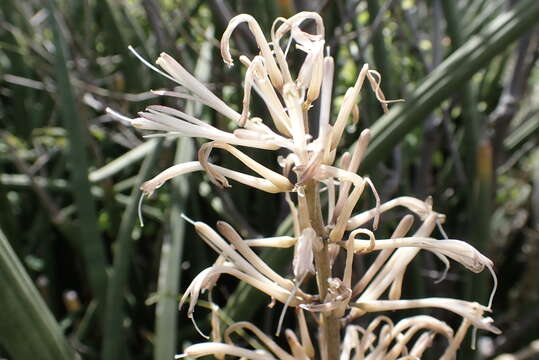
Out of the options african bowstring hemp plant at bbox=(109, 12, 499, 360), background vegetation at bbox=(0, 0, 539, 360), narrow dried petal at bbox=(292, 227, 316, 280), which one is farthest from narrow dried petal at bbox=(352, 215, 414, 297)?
background vegetation at bbox=(0, 0, 539, 360)

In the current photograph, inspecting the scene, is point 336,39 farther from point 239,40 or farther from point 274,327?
point 274,327

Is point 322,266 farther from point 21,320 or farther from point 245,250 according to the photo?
point 21,320

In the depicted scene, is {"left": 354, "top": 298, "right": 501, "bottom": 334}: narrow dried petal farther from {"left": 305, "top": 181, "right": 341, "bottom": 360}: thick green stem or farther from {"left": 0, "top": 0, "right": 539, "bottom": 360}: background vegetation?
{"left": 0, "top": 0, "right": 539, "bottom": 360}: background vegetation

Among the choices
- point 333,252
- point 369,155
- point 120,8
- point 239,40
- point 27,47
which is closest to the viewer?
point 333,252

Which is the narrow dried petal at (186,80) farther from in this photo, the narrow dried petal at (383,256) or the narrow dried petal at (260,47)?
the narrow dried petal at (383,256)

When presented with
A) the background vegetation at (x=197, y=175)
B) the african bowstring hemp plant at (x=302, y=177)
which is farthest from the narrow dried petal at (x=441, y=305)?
the background vegetation at (x=197, y=175)

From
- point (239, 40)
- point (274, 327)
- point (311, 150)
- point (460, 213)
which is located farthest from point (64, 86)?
point (460, 213)

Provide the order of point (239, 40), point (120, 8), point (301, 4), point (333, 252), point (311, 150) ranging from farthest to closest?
point (120, 8) < point (239, 40) < point (301, 4) < point (333, 252) < point (311, 150)
